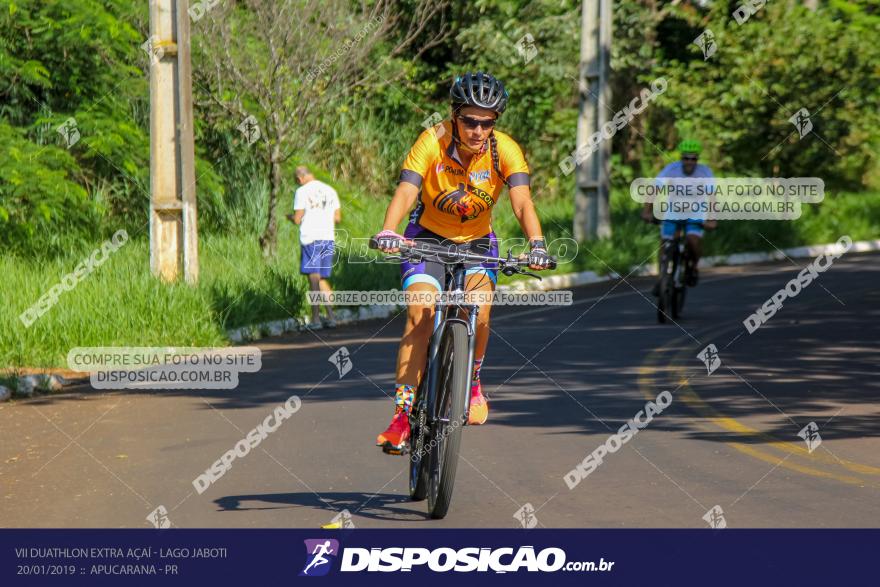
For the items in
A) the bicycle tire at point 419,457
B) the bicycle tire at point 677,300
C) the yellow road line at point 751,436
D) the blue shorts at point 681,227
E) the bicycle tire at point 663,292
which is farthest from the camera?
the blue shorts at point 681,227

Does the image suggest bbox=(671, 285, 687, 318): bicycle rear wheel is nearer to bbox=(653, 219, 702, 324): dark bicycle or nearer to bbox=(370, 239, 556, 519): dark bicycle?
bbox=(653, 219, 702, 324): dark bicycle

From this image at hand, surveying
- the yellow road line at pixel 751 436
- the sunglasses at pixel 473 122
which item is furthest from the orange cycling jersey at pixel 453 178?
the yellow road line at pixel 751 436

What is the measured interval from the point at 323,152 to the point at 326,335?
12.9 metres

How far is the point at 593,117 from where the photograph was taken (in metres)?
25.2

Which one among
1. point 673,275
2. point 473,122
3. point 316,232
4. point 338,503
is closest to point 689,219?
point 673,275

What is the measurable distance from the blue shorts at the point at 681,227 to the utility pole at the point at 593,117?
718cm

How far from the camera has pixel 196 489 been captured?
29.9 ft

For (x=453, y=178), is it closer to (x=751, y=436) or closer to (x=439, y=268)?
(x=439, y=268)

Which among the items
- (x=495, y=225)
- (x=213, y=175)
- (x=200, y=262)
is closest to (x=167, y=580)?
(x=200, y=262)

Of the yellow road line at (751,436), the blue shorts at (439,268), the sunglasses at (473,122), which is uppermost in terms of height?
the sunglasses at (473,122)

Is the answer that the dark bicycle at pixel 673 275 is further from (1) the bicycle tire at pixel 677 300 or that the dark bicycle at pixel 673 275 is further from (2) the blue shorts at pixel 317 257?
(2) the blue shorts at pixel 317 257

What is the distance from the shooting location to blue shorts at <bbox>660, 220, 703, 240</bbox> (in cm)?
1780

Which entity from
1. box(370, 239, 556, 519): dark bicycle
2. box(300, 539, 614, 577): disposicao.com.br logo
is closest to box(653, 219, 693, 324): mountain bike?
box(370, 239, 556, 519): dark bicycle

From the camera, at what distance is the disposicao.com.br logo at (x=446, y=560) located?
285 inches
